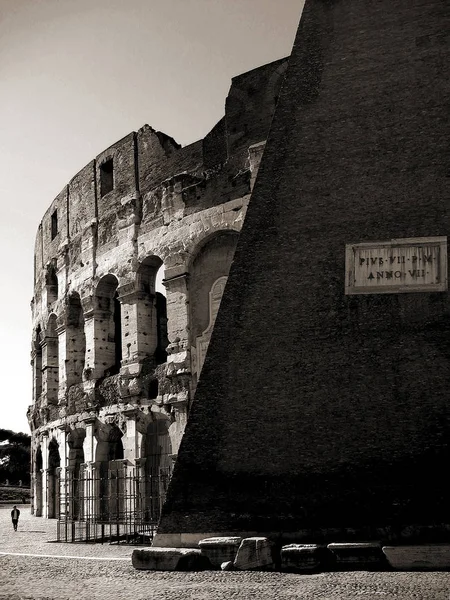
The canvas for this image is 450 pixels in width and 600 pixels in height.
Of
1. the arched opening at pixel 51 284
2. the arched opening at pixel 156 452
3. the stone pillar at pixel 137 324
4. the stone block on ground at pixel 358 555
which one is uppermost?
the arched opening at pixel 51 284

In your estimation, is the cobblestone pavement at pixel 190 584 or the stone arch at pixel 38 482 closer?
the cobblestone pavement at pixel 190 584

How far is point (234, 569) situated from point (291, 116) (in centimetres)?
697

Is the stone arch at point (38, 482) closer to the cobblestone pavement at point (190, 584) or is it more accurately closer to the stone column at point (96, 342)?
the stone column at point (96, 342)

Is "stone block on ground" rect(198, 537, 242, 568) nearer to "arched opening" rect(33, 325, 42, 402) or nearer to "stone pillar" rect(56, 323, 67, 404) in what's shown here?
"stone pillar" rect(56, 323, 67, 404)

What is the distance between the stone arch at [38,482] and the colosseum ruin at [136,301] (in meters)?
0.29

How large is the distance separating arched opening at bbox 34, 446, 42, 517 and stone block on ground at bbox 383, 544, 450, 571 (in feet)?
53.8

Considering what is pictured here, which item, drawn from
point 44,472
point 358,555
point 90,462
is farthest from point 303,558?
point 44,472

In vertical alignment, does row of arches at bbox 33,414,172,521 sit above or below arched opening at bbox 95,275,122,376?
below

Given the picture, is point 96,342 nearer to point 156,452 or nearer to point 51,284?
point 156,452

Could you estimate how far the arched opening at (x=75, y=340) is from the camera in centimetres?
2303

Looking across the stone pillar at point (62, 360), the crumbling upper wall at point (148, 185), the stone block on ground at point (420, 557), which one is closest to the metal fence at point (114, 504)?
the stone pillar at point (62, 360)

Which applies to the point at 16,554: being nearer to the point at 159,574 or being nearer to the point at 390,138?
the point at 159,574

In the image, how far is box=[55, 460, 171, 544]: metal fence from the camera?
15875 mm

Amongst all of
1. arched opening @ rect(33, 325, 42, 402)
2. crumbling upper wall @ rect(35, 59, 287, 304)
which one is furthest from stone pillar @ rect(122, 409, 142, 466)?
arched opening @ rect(33, 325, 42, 402)
